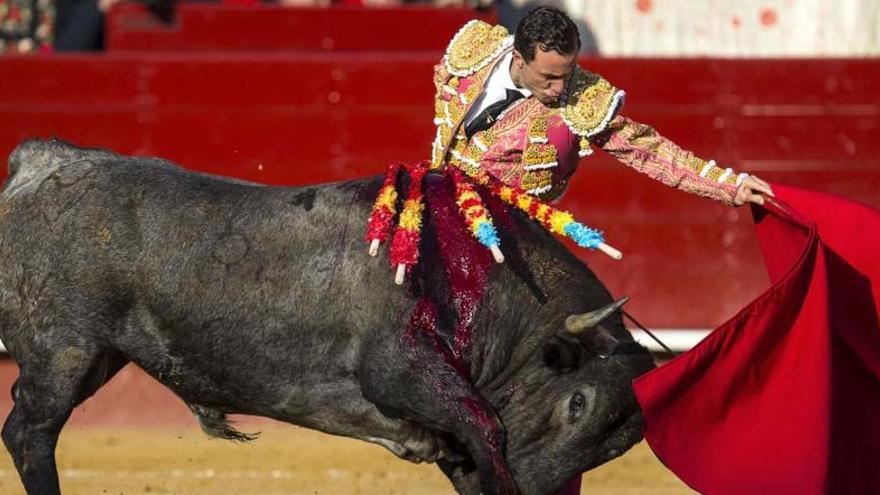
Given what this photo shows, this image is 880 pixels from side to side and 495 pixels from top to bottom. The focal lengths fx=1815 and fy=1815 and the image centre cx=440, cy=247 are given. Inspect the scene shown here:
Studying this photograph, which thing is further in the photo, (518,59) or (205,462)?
(205,462)

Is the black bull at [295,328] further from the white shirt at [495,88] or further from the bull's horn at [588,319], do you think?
the white shirt at [495,88]

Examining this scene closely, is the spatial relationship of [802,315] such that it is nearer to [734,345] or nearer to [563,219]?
[734,345]

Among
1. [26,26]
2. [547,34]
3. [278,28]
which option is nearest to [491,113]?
[547,34]

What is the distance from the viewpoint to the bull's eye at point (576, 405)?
375 cm

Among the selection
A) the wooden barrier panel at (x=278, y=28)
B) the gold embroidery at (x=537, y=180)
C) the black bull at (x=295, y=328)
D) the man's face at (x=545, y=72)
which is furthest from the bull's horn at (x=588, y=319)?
the wooden barrier panel at (x=278, y=28)

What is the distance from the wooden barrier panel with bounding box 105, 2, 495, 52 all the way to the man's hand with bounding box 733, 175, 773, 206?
3.17m

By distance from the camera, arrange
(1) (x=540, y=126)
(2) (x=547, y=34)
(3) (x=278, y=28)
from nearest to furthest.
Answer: (2) (x=547, y=34)
(1) (x=540, y=126)
(3) (x=278, y=28)

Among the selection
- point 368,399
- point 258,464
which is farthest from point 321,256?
point 258,464

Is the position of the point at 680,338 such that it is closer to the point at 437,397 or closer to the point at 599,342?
the point at 599,342

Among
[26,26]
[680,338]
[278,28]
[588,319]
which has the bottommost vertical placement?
[680,338]

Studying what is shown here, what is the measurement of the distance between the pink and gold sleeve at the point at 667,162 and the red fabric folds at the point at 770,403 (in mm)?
204

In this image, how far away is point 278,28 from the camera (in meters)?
6.98

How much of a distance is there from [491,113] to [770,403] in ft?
2.79

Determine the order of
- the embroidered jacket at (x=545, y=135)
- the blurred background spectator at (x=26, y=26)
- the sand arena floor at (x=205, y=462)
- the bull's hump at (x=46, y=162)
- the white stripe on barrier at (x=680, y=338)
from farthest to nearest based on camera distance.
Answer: the blurred background spectator at (x=26, y=26), the white stripe on barrier at (x=680, y=338), the sand arena floor at (x=205, y=462), the bull's hump at (x=46, y=162), the embroidered jacket at (x=545, y=135)
